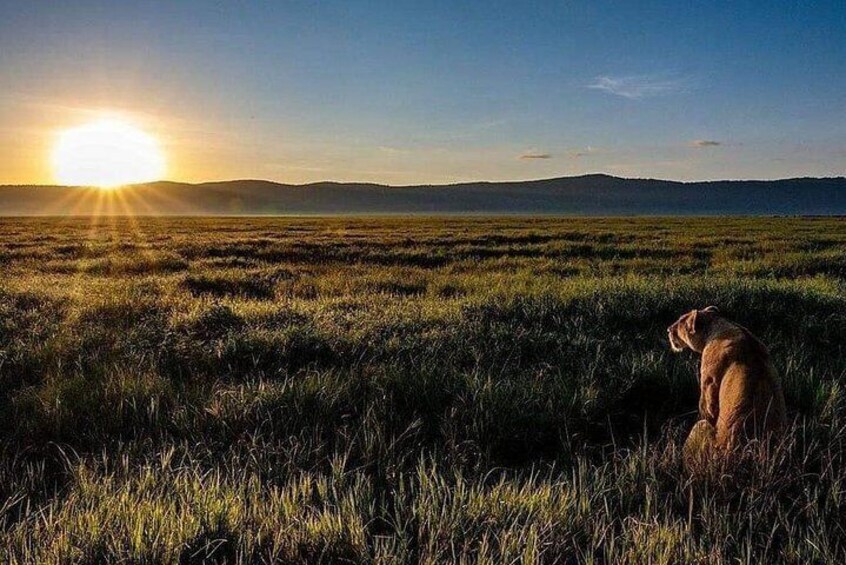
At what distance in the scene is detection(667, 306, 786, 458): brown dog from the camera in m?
3.23

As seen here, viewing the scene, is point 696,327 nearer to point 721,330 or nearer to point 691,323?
point 691,323

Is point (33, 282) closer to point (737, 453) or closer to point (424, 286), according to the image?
point (424, 286)

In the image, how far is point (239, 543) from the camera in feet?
8.61

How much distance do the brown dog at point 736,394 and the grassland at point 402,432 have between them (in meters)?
0.19

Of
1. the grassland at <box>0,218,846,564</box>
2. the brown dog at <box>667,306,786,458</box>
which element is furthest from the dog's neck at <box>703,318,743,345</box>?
the grassland at <box>0,218,846,564</box>

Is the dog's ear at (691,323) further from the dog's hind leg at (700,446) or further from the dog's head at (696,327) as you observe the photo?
the dog's hind leg at (700,446)

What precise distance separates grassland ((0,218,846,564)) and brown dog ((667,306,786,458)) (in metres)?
0.19

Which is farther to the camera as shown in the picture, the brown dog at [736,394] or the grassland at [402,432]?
the brown dog at [736,394]

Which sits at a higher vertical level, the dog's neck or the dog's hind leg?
the dog's neck

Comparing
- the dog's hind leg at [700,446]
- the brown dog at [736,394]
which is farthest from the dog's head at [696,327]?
the dog's hind leg at [700,446]

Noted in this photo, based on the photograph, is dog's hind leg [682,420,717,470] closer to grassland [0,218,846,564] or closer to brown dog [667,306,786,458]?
brown dog [667,306,786,458]

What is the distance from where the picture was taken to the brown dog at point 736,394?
3227 millimetres

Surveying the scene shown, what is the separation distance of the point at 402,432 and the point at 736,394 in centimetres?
229

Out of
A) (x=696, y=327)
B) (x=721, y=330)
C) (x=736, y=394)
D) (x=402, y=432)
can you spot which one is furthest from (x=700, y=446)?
(x=402, y=432)
